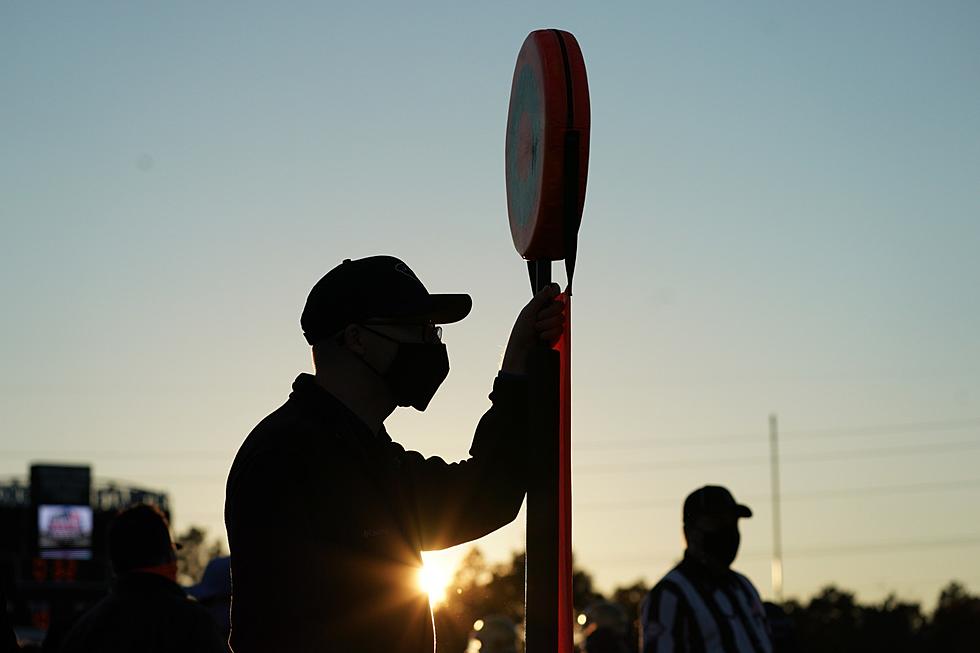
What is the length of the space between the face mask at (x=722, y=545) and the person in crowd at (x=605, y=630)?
20.5 feet

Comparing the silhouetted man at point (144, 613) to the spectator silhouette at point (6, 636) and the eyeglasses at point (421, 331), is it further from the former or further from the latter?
the eyeglasses at point (421, 331)

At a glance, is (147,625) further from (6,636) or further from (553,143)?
(553,143)

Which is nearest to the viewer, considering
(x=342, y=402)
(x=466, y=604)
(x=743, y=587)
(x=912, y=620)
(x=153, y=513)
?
(x=342, y=402)

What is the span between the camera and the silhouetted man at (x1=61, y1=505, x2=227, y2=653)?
625cm

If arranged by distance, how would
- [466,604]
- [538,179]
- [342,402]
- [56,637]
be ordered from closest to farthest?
[538,179]
[342,402]
[466,604]
[56,637]

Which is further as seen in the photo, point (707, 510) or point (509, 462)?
point (707, 510)

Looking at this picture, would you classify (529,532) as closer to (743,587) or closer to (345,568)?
(345,568)

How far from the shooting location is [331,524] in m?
3.96

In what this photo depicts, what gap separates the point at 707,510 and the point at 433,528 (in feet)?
13.2

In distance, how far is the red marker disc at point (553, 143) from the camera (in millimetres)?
3836

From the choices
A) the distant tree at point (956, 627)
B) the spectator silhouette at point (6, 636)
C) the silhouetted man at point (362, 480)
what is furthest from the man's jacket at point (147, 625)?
the distant tree at point (956, 627)

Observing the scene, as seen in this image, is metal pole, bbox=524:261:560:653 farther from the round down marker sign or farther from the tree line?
the tree line

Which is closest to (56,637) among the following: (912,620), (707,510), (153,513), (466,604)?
(153,513)

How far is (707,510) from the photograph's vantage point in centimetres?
823
